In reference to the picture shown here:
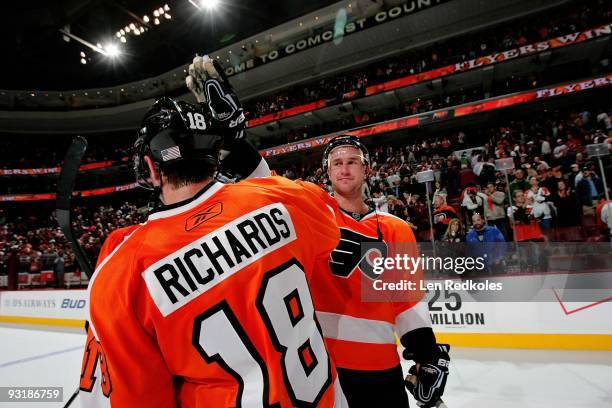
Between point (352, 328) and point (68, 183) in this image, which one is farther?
point (68, 183)

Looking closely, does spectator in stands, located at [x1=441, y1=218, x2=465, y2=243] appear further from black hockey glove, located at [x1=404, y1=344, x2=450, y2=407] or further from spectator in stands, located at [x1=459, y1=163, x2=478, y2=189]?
black hockey glove, located at [x1=404, y1=344, x2=450, y2=407]

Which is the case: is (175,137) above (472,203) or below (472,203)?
below

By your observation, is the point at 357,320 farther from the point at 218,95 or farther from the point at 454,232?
the point at 454,232

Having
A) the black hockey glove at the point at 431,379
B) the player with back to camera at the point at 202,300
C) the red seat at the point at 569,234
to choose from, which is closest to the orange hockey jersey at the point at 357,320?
the black hockey glove at the point at 431,379

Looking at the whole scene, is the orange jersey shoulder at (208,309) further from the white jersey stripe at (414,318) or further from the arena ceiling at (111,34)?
the arena ceiling at (111,34)

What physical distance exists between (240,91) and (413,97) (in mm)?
10697

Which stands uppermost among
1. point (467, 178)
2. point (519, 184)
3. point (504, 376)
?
point (467, 178)

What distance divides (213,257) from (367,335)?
961 millimetres

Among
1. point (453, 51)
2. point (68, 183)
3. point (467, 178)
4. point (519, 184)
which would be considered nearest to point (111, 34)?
point (453, 51)

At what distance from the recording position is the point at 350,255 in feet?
5.65

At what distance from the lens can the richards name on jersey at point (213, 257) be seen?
2.87ft

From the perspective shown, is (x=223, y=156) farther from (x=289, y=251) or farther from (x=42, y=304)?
(x=42, y=304)

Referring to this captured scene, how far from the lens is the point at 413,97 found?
1775cm

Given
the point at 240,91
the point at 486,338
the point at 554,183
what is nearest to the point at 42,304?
the point at 486,338
